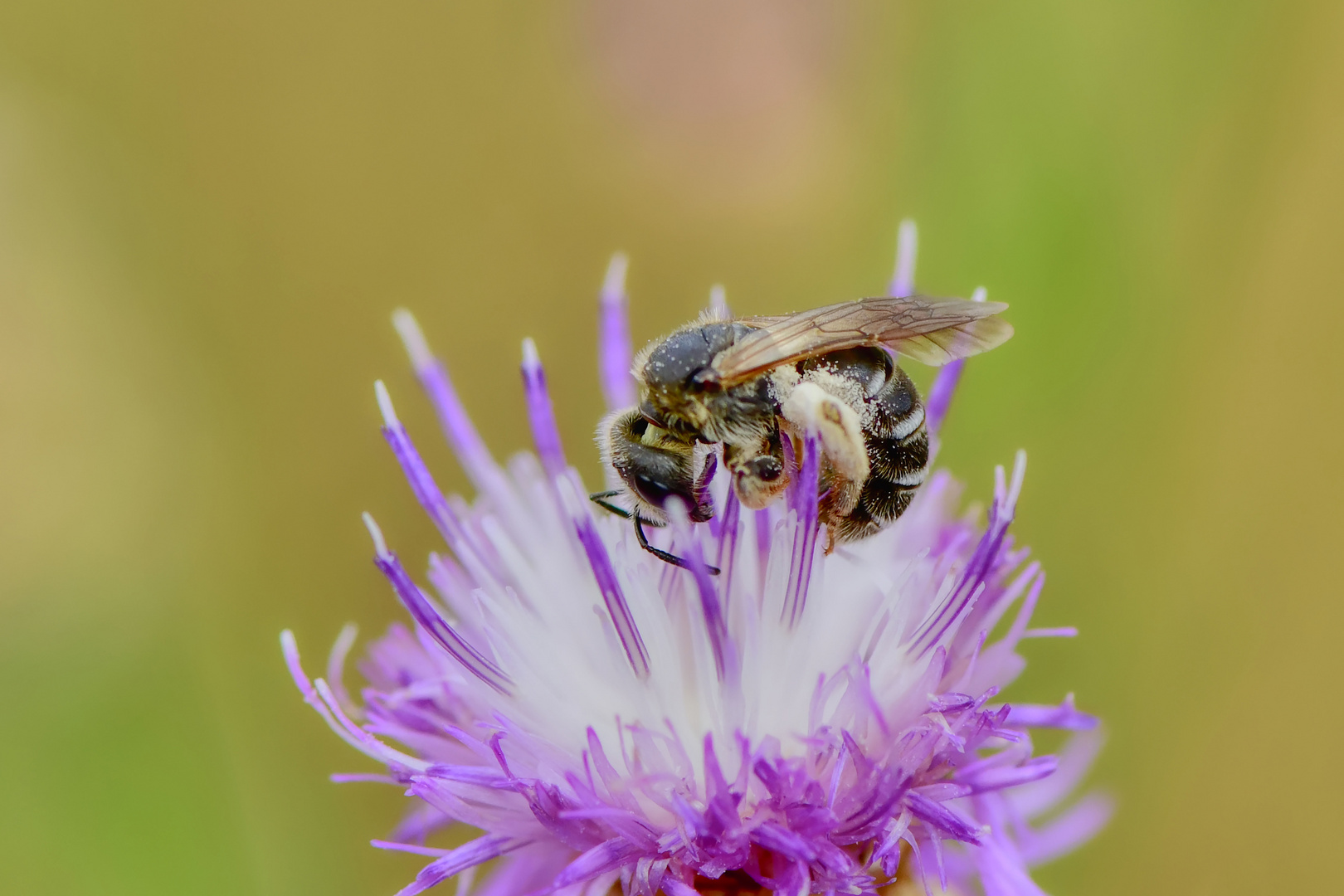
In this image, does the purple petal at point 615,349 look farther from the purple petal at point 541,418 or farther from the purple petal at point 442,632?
the purple petal at point 442,632

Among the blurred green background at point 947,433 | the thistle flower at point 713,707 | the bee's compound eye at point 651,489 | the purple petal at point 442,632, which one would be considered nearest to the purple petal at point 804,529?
the thistle flower at point 713,707

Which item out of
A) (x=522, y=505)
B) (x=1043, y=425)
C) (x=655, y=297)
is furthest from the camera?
(x=655, y=297)

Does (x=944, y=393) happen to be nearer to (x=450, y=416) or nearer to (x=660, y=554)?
(x=660, y=554)

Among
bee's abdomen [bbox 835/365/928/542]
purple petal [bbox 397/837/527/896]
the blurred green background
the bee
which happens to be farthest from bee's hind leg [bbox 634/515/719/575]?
the blurred green background

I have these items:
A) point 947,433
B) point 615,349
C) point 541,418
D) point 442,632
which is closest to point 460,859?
point 442,632

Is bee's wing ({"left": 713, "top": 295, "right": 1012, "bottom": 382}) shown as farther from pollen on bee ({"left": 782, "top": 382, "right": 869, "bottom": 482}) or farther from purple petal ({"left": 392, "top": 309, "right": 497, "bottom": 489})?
purple petal ({"left": 392, "top": 309, "right": 497, "bottom": 489})

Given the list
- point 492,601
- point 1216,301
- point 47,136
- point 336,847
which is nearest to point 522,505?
Answer: point 492,601

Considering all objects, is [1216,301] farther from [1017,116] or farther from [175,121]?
[175,121]
